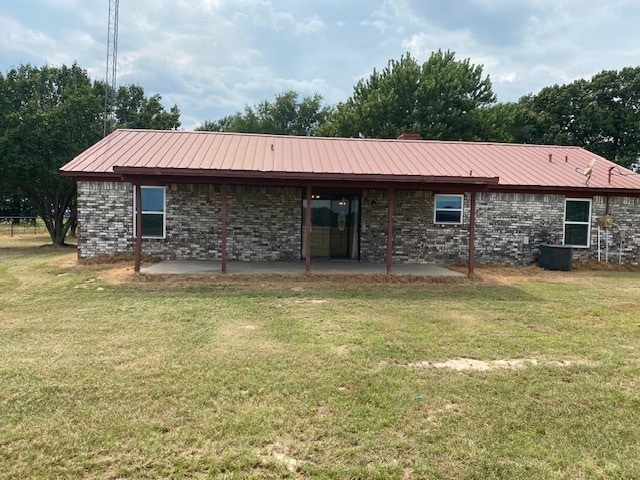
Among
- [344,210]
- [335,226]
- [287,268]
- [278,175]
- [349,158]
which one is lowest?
[287,268]

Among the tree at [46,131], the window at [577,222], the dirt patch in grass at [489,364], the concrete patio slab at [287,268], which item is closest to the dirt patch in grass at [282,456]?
the dirt patch in grass at [489,364]

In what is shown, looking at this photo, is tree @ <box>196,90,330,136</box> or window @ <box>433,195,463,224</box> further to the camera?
tree @ <box>196,90,330,136</box>

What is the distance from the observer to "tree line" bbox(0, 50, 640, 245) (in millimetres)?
15750

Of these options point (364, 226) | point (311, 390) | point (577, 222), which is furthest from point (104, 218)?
point (577, 222)

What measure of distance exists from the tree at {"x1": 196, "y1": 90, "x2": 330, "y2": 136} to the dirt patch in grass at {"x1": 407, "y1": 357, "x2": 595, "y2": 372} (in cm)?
3607

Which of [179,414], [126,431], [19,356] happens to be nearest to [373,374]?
[179,414]

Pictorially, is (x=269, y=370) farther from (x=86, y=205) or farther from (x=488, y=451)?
(x=86, y=205)

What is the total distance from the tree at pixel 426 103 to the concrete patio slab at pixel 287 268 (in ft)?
46.8

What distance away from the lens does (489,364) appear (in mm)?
4414

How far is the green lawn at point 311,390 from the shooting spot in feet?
8.81

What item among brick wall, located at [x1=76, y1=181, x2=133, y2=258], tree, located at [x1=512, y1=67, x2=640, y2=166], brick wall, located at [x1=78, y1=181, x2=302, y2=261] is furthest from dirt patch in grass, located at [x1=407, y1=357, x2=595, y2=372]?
tree, located at [x1=512, y1=67, x2=640, y2=166]

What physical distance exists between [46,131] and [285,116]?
84.9ft

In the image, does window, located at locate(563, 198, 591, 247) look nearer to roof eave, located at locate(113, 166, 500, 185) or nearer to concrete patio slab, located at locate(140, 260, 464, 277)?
concrete patio slab, located at locate(140, 260, 464, 277)

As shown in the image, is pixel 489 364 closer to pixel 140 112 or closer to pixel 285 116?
pixel 140 112
